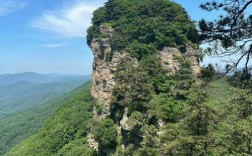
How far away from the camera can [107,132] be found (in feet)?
138

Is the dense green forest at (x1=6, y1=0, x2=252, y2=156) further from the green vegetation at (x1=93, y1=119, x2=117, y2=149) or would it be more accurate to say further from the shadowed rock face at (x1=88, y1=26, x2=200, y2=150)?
the shadowed rock face at (x1=88, y1=26, x2=200, y2=150)

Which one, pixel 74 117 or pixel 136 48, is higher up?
pixel 136 48

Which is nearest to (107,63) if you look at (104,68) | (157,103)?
(104,68)

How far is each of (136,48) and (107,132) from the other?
12.0 meters

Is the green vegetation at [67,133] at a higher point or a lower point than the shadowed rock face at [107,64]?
lower

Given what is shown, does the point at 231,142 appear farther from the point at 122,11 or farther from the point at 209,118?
the point at 122,11

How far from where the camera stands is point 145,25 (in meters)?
48.8

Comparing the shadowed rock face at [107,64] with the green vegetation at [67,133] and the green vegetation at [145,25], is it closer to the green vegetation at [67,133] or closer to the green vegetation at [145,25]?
the green vegetation at [145,25]

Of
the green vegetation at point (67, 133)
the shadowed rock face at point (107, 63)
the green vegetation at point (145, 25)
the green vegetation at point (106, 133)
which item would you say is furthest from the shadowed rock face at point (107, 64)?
the green vegetation at point (67, 133)

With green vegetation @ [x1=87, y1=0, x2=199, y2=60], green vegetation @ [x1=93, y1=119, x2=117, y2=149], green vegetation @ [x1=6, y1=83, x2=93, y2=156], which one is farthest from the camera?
green vegetation @ [x1=6, y1=83, x2=93, y2=156]

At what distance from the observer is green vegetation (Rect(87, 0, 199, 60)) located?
47.0 meters

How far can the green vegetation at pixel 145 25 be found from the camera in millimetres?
46969

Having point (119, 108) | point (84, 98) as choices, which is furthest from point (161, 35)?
point (84, 98)

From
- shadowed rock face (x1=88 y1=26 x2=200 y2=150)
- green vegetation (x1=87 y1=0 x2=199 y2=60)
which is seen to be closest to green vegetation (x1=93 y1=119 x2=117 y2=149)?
shadowed rock face (x1=88 y1=26 x2=200 y2=150)
